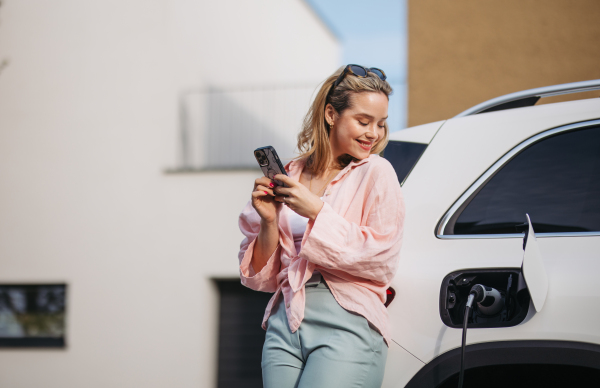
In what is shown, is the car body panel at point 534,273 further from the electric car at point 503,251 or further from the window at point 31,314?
the window at point 31,314

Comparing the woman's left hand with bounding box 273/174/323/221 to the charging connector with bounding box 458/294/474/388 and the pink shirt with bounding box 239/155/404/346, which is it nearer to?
the pink shirt with bounding box 239/155/404/346

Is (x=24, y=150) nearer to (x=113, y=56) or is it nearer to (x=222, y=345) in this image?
(x=113, y=56)

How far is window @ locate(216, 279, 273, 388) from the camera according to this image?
525cm

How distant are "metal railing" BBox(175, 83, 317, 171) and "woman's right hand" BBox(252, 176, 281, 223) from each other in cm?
448

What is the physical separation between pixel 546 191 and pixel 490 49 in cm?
446

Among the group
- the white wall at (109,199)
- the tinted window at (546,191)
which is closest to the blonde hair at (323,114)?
the tinted window at (546,191)

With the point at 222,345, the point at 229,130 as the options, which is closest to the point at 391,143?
the point at 222,345

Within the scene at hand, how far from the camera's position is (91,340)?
216 inches

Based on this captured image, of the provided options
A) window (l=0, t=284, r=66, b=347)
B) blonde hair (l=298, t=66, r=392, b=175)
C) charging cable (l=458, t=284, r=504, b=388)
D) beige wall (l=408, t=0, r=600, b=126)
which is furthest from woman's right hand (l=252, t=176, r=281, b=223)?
window (l=0, t=284, r=66, b=347)

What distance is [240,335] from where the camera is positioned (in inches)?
212

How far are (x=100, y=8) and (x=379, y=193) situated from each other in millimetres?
5843

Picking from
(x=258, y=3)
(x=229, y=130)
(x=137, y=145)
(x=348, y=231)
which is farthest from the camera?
(x=258, y=3)

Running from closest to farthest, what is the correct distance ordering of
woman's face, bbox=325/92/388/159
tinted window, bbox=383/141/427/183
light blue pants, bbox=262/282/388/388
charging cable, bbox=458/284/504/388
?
light blue pants, bbox=262/282/388/388 → charging cable, bbox=458/284/504/388 → woman's face, bbox=325/92/388/159 → tinted window, bbox=383/141/427/183

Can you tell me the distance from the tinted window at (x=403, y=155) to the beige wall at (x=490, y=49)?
12.2ft
